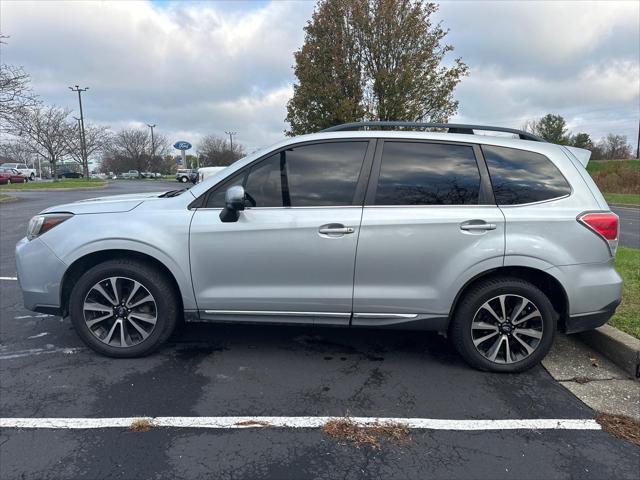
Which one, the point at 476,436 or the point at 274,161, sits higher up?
the point at 274,161

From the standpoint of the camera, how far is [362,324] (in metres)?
3.44

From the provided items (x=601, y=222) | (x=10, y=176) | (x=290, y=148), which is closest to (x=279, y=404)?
(x=290, y=148)

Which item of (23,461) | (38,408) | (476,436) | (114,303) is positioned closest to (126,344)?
(114,303)

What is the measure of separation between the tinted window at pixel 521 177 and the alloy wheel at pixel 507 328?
0.77 meters

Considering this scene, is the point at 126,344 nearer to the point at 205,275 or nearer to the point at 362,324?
the point at 205,275

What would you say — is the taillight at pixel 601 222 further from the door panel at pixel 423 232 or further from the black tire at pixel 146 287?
the black tire at pixel 146 287

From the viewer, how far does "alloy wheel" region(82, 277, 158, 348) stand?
139 inches

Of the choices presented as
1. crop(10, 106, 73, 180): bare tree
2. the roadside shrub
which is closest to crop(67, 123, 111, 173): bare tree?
crop(10, 106, 73, 180): bare tree

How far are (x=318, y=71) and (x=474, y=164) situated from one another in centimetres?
1285

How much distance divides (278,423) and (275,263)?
116cm

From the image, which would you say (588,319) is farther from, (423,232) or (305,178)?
(305,178)

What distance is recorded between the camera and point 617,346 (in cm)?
357

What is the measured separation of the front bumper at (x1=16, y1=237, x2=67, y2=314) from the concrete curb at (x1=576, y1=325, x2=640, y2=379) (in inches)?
178

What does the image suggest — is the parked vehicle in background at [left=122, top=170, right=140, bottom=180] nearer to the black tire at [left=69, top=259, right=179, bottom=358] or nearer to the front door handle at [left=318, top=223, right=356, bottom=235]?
the black tire at [left=69, top=259, right=179, bottom=358]
